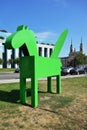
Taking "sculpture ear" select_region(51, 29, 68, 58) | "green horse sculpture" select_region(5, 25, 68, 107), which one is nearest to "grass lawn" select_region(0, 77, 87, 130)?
"green horse sculpture" select_region(5, 25, 68, 107)

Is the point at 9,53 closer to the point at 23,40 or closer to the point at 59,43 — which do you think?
the point at 59,43

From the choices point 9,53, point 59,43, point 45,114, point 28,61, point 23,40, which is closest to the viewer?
point 45,114

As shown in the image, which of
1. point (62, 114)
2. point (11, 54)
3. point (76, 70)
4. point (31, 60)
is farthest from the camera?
point (11, 54)

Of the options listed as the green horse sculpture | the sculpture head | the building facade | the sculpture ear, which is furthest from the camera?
the building facade

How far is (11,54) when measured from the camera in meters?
91.4

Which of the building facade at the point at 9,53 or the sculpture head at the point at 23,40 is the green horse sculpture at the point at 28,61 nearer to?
the sculpture head at the point at 23,40

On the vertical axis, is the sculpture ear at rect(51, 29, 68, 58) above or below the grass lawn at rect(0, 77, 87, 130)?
above

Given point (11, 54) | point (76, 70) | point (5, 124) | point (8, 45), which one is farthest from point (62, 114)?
Result: point (11, 54)

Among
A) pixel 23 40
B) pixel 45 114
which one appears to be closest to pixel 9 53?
pixel 23 40

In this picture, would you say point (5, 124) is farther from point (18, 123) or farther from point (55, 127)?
point (55, 127)

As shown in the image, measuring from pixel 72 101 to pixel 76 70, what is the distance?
30.2 meters

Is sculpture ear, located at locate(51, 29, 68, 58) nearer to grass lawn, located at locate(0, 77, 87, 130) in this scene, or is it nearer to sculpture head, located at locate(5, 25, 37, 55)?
grass lawn, located at locate(0, 77, 87, 130)

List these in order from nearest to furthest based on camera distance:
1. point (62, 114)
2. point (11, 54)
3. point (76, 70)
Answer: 1. point (62, 114)
2. point (76, 70)
3. point (11, 54)

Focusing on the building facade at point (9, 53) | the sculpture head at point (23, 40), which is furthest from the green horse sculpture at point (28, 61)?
the building facade at point (9, 53)
